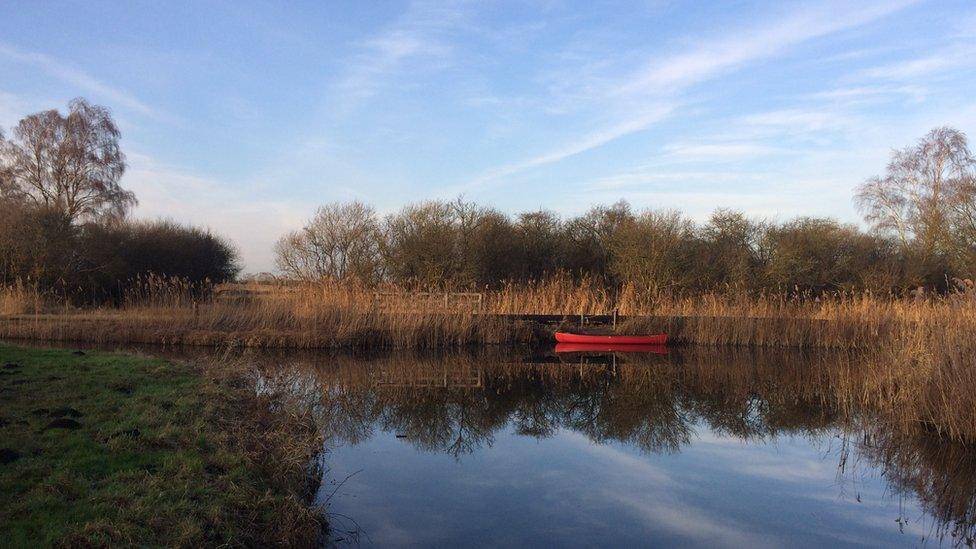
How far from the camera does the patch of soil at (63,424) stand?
524 centimetres

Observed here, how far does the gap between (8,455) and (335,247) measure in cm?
2202

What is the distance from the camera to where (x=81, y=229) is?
2214 cm

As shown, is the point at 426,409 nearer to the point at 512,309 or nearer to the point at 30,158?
the point at 512,309

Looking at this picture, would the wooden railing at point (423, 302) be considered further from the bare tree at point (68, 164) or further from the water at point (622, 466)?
the bare tree at point (68, 164)

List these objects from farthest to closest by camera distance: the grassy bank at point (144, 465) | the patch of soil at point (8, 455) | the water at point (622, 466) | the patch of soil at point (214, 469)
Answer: the water at point (622, 466), the patch of soil at point (214, 469), the patch of soil at point (8, 455), the grassy bank at point (144, 465)

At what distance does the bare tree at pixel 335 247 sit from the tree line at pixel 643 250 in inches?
1.5

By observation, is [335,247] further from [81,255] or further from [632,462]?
[632,462]

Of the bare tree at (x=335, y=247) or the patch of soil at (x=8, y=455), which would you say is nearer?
the patch of soil at (x=8, y=455)

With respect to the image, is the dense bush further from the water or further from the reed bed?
the water

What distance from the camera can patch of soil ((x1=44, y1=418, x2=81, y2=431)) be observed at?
524 centimetres

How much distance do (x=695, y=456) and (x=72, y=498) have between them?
6.26 m

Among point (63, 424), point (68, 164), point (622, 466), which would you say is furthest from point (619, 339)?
point (68, 164)

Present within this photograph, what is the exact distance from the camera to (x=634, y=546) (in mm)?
5172

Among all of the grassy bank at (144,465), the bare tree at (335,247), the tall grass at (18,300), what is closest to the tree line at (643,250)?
the bare tree at (335,247)
